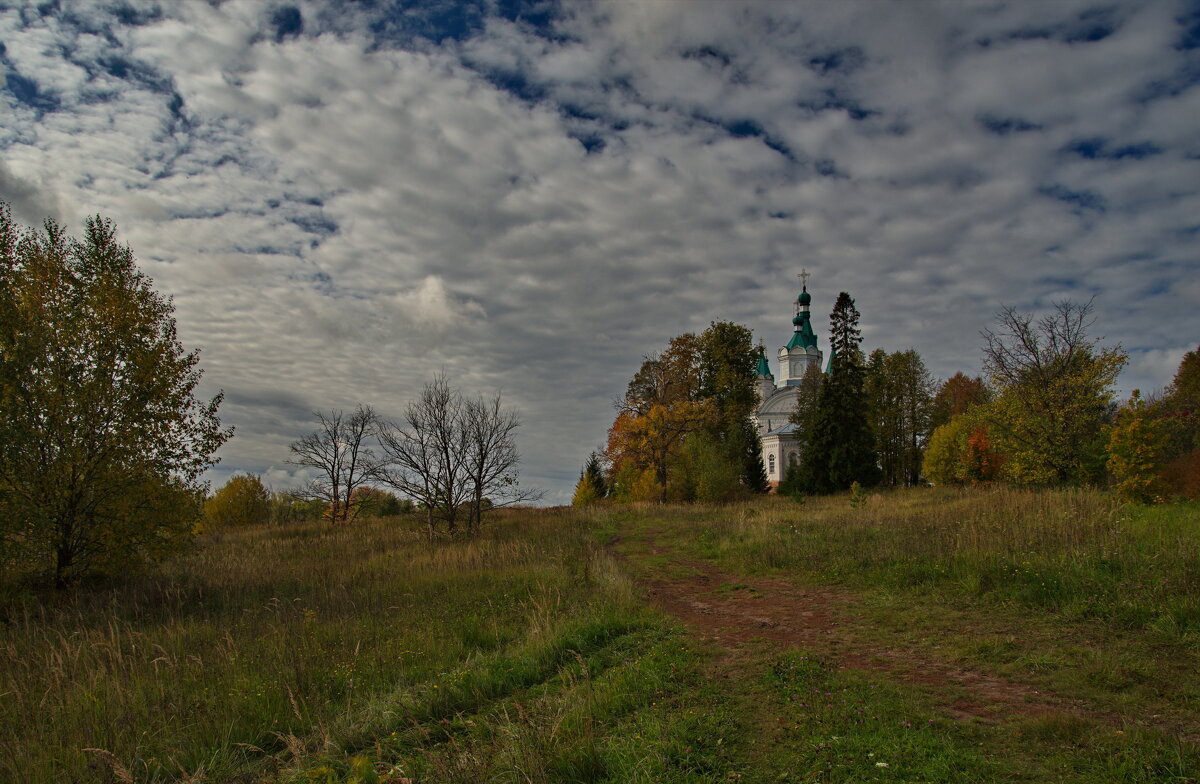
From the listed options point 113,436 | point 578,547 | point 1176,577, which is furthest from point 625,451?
point 1176,577

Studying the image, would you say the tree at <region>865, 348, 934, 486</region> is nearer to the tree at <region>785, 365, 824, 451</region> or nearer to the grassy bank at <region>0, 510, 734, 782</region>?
the tree at <region>785, 365, 824, 451</region>

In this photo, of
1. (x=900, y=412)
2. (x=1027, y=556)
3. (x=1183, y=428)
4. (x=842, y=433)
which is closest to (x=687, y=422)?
(x=842, y=433)

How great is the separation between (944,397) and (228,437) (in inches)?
2062

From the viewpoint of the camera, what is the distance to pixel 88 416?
1091cm

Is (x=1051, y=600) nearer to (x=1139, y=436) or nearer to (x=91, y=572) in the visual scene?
(x=1139, y=436)

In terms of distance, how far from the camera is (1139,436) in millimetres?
14086

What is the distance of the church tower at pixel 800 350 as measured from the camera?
6291cm

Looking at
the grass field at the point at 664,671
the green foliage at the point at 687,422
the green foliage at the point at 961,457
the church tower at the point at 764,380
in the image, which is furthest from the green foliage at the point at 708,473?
the church tower at the point at 764,380

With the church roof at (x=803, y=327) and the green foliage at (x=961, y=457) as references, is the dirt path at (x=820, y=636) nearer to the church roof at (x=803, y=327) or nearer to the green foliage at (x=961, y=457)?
the green foliage at (x=961, y=457)

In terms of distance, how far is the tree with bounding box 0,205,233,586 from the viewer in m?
10.2

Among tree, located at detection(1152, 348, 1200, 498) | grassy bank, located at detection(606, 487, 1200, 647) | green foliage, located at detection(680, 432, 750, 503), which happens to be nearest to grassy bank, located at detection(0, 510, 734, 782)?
grassy bank, located at detection(606, 487, 1200, 647)

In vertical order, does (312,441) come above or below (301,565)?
above

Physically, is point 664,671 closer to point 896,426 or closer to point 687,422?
point 687,422

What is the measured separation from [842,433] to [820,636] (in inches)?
1284
